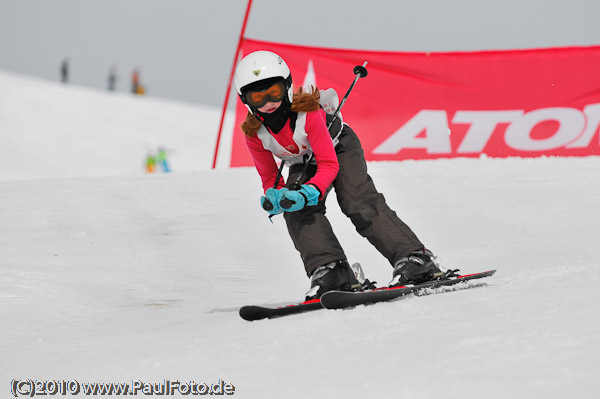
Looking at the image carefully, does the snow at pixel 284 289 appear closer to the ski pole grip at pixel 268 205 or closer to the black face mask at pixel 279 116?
the ski pole grip at pixel 268 205

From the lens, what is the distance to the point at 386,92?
905cm

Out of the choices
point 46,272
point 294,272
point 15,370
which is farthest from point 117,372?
point 294,272

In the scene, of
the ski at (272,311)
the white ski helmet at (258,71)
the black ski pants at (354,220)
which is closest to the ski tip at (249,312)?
the ski at (272,311)

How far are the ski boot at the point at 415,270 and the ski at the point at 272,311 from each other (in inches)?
17.7

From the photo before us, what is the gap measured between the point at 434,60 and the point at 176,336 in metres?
6.87

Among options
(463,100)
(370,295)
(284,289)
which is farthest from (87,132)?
(370,295)

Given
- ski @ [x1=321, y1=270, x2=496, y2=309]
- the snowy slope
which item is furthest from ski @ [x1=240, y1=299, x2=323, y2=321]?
the snowy slope

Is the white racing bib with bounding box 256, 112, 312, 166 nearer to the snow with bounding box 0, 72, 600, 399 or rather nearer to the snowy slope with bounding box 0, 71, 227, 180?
the snow with bounding box 0, 72, 600, 399

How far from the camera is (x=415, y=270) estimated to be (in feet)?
11.0

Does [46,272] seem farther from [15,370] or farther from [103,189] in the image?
[103,189]

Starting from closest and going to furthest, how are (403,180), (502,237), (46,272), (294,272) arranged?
(46,272)
(294,272)
(502,237)
(403,180)

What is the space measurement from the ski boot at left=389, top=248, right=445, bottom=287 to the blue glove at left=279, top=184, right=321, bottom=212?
0.50 m

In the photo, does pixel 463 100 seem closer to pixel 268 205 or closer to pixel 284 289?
pixel 284 289

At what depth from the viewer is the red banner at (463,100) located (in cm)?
854
